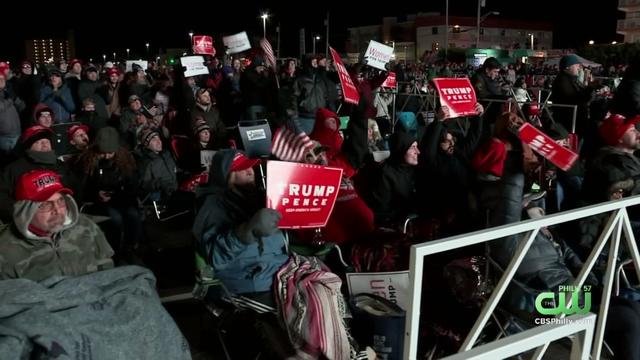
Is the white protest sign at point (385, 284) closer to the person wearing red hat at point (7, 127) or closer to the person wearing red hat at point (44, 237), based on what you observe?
the person wearing red hat at point (44, 237)

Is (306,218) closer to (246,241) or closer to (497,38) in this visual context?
(246,241)

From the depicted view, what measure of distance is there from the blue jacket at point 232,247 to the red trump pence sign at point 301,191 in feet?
0.73

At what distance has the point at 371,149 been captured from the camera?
24.6 feet

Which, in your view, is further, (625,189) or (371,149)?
(371,149)

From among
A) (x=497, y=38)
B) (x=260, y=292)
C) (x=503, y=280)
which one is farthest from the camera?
(x=497, y=38)

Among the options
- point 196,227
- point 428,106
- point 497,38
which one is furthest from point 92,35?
point 196,227

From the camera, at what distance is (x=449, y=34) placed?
3248 inches

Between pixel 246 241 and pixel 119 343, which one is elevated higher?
pixel 246 241

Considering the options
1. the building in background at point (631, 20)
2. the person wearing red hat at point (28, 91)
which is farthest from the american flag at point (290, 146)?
the building in background at point (631, 20)

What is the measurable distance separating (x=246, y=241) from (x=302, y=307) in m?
0.51

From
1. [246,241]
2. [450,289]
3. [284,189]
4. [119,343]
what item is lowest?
[450,289]

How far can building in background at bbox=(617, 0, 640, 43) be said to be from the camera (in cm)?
5759

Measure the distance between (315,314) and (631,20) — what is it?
6470 cm

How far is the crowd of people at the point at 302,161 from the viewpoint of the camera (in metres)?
3.40
